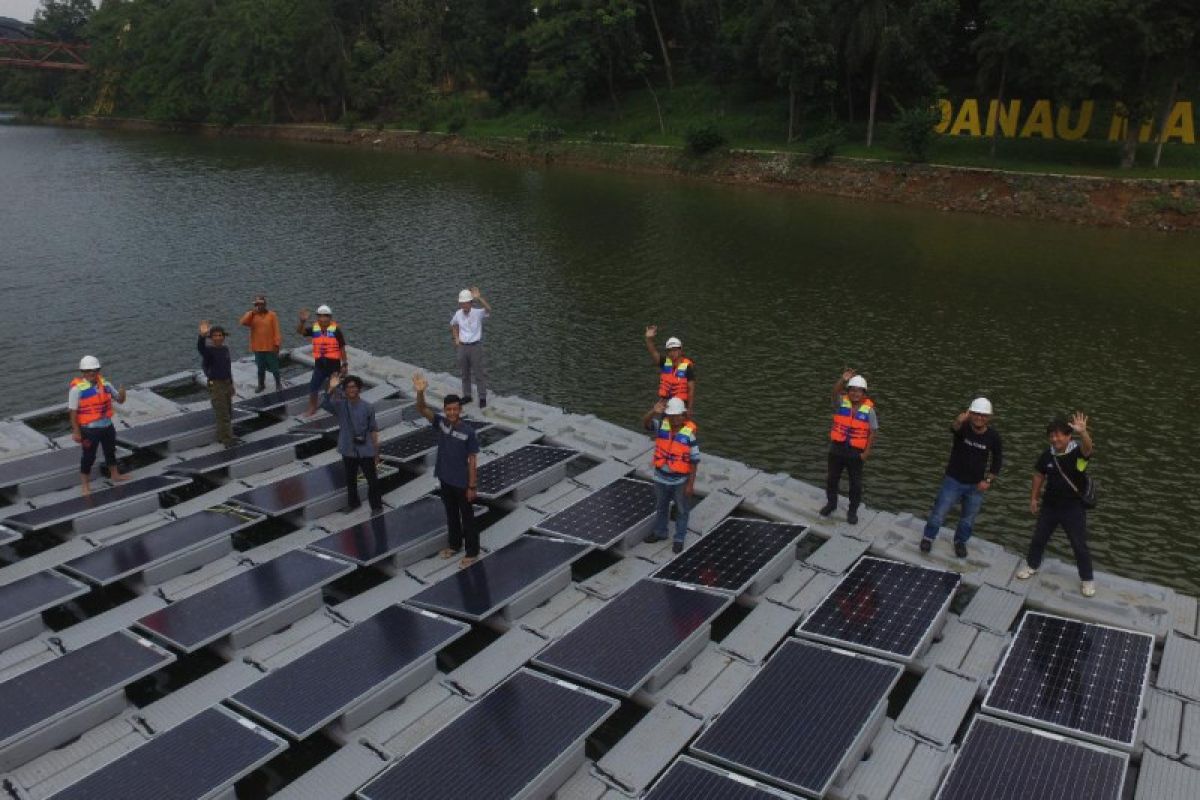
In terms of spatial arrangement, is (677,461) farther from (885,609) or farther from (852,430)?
(885,609)

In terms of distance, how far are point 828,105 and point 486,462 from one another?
5664cm

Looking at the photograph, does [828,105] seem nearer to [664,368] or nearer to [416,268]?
[416,268]

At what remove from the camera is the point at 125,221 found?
44.4 metres

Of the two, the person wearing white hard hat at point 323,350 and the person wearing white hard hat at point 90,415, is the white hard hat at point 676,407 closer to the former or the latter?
the person wearing white hard hat at point 323,350

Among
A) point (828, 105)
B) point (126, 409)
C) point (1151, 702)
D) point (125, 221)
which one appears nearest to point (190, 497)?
point (126, 409)

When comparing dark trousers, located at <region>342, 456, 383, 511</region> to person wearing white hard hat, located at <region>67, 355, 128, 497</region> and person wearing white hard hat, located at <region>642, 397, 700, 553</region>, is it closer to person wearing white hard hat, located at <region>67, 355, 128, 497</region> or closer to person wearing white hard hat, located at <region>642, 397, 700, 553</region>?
person wearing white hard hat, located at <region>67, 355, 128, 497</region>

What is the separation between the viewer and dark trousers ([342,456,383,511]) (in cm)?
1371

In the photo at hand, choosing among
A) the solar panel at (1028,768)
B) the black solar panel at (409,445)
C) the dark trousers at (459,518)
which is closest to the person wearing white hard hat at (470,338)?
the black solar panel at (409,445)

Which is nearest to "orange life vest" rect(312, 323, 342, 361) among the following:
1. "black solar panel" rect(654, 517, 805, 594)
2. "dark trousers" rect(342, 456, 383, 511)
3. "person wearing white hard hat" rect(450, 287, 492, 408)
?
"person wearing white hard hat" rect(450, 287, 492, 408)

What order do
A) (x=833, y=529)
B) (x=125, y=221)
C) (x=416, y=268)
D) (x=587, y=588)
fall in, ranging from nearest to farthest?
(x=587, y=588), (x=833, y=529), (x=416, y=268), (x=125, y=221)

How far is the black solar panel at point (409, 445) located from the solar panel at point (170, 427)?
12.4 ft

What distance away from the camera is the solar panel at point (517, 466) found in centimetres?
1452

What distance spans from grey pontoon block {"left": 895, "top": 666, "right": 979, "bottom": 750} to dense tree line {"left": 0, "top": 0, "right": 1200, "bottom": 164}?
44274 millimetres

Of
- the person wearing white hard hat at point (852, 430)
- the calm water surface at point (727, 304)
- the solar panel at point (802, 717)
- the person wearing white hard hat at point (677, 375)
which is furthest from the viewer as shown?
the calm water surface at point (727, 304)
